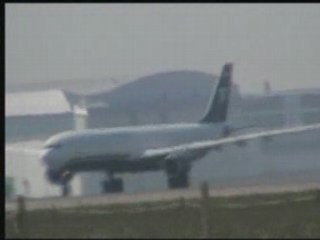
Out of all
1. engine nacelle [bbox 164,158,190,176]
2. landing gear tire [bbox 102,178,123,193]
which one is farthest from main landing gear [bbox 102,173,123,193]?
engine nacelle [bbox 164,158,190,176]

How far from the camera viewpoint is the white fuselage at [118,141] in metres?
12.4

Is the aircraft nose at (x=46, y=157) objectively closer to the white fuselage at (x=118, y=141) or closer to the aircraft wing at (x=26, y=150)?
the white fuselage at (x=118, y=141)

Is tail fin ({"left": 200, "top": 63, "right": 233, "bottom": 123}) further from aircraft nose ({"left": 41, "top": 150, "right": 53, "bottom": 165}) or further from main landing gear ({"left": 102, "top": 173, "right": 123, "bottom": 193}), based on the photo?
aircraft nose ({"left": 41, "top": 150, "right": 53, "bottom": 165})

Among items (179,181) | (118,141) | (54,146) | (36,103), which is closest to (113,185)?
(54,146)

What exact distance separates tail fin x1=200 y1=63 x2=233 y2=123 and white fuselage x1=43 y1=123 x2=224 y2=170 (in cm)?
19

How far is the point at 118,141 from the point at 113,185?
1.41 metres

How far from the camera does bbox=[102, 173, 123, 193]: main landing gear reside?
1198 centimetres

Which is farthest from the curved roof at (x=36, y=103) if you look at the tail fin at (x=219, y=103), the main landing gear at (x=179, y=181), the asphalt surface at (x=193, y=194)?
the tail fin at (x=219, y=103)

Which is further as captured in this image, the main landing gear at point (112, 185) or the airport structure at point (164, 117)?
the main landing gear at point (112, 185)

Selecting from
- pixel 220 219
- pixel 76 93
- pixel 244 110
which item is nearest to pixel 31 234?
pixel 220 219

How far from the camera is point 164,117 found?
14172mm

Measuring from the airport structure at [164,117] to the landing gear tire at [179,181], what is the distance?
14cm
